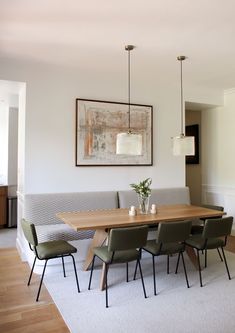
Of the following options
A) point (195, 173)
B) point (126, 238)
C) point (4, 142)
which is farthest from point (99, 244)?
point (4, 142)

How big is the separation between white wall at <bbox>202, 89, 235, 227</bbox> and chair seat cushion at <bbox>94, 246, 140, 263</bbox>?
3126 millimetres

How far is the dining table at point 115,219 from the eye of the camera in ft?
9.37

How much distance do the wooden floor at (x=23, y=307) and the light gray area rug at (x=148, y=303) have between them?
94 mm

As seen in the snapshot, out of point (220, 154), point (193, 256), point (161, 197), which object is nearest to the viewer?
point (193, 256)

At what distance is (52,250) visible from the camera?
2914 mm

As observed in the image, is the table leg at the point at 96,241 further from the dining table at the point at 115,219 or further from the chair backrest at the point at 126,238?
the chair backrest at the point at 126,238

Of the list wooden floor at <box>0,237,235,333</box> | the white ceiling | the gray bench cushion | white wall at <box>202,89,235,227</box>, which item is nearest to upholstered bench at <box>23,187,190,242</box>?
the gray bench cushion

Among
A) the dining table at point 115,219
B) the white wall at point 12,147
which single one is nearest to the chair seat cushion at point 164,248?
the dining table at point 115,219

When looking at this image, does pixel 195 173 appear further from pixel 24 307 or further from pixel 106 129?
pixel 24 307

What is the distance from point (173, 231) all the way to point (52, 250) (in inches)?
49.7

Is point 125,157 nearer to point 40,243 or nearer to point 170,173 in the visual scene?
point 170,173

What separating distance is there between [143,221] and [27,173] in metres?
1.84

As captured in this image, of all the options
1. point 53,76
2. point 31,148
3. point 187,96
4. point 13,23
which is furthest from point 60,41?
point 187,96

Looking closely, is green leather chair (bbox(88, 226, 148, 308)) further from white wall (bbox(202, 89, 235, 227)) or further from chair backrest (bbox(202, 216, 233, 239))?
white wall (bbox(202, 89, 235, 227))
